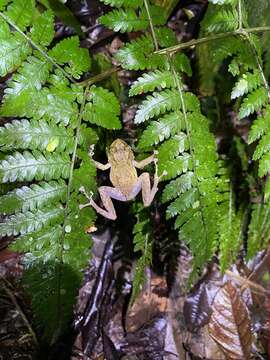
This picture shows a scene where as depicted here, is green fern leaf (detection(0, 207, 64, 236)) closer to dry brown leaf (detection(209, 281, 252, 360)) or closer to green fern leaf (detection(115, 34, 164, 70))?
green fern leaf (detection(115, 34, 164, 70))

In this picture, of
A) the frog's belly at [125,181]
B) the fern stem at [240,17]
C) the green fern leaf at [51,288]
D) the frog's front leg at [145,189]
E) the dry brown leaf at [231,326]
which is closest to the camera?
the green fern leaf at [51,288]

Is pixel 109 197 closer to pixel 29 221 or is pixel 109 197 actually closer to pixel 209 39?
pixel 29 221

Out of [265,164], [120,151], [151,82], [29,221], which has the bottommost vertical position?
[29,221]

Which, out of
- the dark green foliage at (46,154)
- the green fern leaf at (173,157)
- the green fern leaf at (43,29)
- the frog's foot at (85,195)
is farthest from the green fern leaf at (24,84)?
the green fern leaf at (173,157)

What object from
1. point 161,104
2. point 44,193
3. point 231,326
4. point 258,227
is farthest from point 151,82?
point 231,326

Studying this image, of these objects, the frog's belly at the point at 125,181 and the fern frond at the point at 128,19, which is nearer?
the fern frond at the point at 128,19

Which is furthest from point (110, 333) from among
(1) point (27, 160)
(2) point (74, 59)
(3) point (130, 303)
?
(2) point (74, 59)

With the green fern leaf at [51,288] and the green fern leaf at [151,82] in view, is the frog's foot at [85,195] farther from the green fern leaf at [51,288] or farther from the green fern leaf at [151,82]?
the green fern leaf at [151,82]
